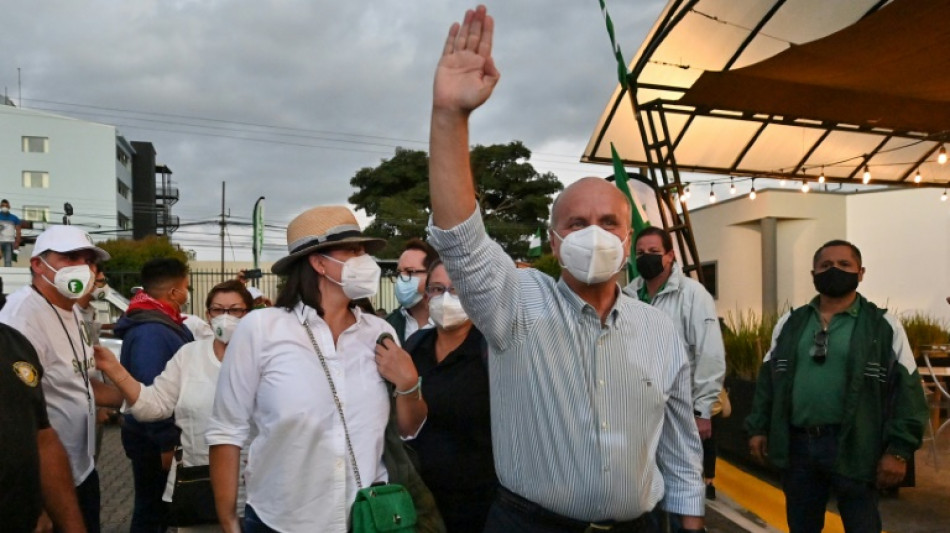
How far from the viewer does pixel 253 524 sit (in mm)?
2859

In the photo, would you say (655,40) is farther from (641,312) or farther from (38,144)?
(38,144)

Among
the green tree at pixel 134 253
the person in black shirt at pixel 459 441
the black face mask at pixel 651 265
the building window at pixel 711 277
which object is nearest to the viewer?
the person in black shirt at pixel 459 441

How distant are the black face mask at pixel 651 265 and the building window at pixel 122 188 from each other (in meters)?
61.8

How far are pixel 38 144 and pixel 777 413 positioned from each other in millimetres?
63811

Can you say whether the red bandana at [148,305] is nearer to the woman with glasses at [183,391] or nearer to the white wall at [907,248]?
the woman with glasses at [183,391]

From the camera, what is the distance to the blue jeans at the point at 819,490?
427 centimetres

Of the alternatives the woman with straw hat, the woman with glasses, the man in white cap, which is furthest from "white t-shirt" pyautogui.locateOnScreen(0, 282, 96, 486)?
the woman with straw hat

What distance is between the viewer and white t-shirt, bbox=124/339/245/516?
4.16 m

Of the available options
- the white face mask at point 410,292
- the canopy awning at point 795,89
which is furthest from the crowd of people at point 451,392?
the canopy awning at point 795,89

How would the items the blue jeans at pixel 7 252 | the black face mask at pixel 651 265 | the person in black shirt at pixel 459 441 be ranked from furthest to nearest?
the blue jeans at pixel 7 252 < the black face mask at pixel 651 265 < the person in black shirt at pixel 459 441

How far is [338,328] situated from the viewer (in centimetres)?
307

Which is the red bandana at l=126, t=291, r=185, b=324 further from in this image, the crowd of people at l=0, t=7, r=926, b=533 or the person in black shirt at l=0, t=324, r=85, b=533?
the person in black shirt at l=0, t=324, r=85, b=533

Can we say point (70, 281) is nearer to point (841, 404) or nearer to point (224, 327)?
point (224, 327)

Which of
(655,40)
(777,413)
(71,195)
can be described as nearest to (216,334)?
(777,413)
